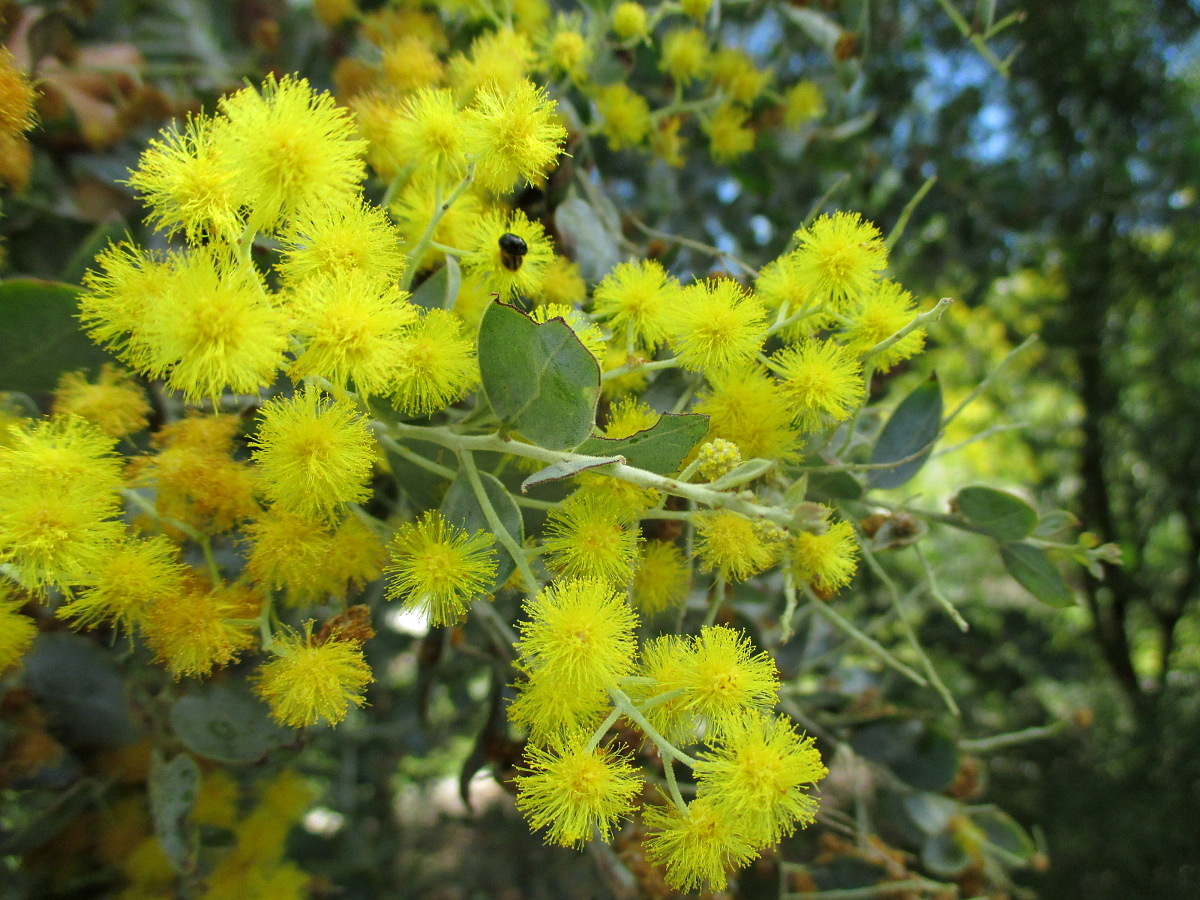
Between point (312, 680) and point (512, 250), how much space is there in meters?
0.46

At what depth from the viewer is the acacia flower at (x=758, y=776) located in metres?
0.65

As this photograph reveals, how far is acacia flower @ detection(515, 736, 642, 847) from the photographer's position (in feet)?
2.16

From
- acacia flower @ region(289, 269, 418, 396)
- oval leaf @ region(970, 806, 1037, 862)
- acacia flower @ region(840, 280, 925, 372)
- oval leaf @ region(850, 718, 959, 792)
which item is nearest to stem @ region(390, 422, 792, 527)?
acacia flower @ region(289, 269, 418, 396)

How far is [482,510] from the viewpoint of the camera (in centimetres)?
71

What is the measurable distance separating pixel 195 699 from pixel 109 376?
1.40 ft

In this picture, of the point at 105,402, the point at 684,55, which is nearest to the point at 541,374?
the point at 105,402

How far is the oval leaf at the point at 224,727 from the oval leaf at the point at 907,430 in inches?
33.8

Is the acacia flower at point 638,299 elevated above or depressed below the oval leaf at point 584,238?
below

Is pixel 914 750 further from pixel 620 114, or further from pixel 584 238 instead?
pixel 620 114

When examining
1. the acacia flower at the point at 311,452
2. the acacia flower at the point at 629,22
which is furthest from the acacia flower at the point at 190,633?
the acacia flower at the point at 629,22

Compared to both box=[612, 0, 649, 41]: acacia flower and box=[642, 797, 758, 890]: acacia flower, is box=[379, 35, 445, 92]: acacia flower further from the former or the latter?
box=[642, 797, 758, 890]: acacia flower

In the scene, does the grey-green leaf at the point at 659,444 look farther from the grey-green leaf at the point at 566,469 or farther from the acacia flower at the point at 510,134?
the acacia flower at the point at 510,134

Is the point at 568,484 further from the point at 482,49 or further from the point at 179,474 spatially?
the point at 482,49

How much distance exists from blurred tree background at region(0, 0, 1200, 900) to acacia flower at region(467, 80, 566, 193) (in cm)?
48
